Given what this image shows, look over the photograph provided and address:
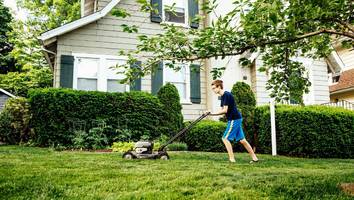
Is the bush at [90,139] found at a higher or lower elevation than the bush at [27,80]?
lower

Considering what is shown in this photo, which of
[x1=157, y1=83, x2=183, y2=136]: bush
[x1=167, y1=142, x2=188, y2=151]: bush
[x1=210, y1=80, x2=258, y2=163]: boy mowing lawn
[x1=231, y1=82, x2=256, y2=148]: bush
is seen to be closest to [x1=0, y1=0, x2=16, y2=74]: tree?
[x1=157, y1=83, x2=183, y2=136]: bush

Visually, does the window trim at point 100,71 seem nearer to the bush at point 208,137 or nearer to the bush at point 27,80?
the bush at point 208,137

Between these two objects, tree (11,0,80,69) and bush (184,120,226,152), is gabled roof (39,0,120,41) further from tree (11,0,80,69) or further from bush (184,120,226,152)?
tree (11,0,80,69)

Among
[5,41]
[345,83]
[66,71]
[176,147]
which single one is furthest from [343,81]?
[5,41]

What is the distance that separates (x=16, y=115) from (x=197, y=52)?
10132mm

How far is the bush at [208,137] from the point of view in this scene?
10.8m

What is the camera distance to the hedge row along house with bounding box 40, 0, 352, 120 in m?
11.6

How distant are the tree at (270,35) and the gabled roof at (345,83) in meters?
13.8

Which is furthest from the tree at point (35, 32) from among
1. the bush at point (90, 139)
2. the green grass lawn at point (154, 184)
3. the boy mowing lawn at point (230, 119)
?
the green grass lawn at point (154, 184)

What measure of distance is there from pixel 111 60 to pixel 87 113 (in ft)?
9.95

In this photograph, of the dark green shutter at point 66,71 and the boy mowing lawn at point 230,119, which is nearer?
the boy mowing lawn at point 230,119

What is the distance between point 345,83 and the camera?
58.4ft

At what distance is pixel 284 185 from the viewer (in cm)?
405

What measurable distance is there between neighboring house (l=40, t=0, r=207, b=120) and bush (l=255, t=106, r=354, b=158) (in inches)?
142
